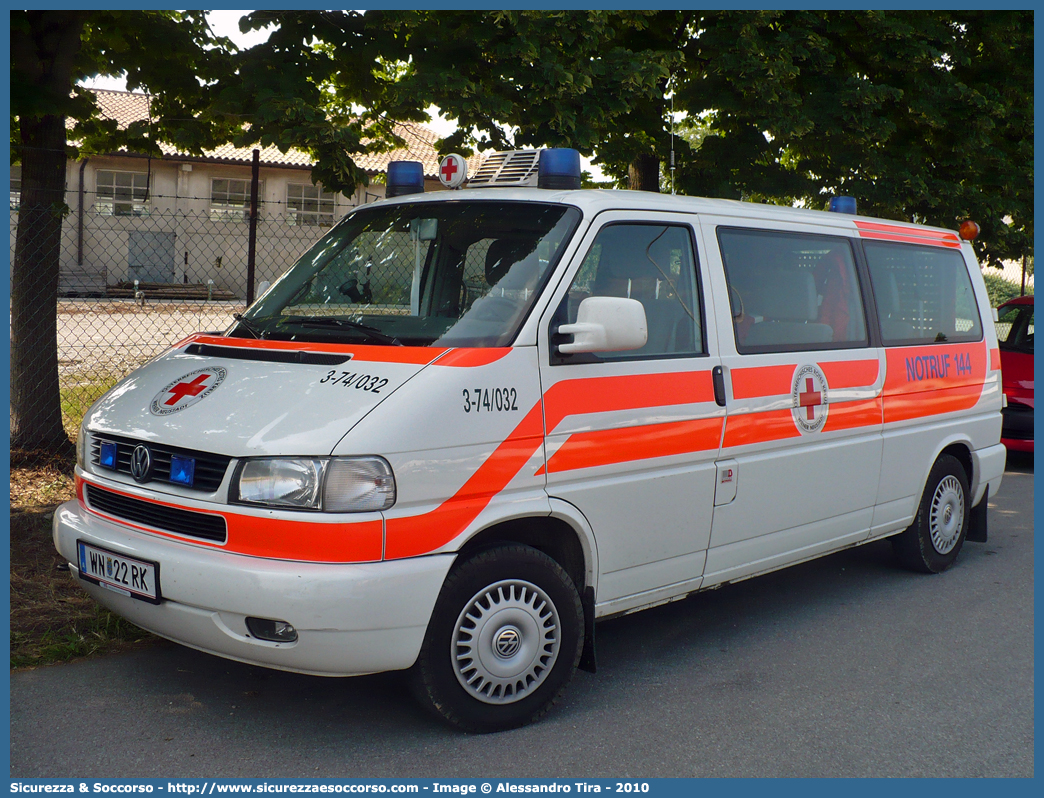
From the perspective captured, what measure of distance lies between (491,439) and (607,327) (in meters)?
0.63

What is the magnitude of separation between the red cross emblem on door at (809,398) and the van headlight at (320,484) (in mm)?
2417

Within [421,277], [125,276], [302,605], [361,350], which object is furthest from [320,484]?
[125,276]

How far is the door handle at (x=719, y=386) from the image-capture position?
4.57 metres

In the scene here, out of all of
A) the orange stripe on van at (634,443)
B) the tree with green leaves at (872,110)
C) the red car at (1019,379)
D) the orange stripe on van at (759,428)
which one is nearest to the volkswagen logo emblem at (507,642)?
the orange stripe on van at (634,443)

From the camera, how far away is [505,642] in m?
3.84

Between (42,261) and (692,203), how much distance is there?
552cm

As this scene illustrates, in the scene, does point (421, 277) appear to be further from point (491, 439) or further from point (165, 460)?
point (165, 460)

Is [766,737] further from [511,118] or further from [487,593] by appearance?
[511,118]

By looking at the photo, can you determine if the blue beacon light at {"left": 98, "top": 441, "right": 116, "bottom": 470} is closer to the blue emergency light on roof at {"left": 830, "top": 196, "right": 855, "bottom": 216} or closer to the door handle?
the door handle

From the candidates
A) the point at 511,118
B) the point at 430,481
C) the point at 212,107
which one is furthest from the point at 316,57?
the point at 430,481

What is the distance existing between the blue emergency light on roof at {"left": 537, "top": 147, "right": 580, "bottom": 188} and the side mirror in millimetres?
940

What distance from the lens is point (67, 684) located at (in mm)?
4227

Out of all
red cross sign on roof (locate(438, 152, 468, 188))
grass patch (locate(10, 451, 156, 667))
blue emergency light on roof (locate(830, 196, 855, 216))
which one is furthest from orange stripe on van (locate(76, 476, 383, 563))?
blue emergency light on roof (locate(830, 196, 855, 216))

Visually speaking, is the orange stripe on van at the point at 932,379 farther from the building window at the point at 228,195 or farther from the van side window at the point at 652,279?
the building window at the point at 228,195
